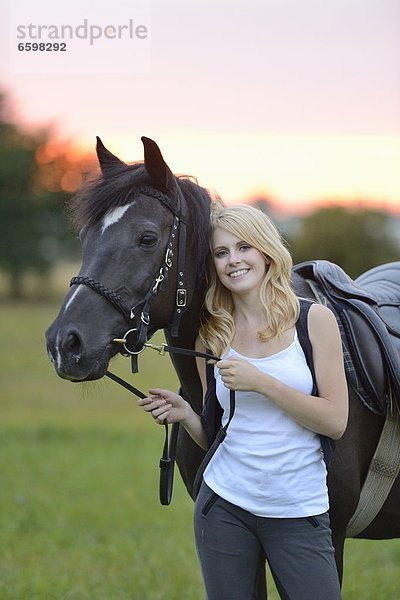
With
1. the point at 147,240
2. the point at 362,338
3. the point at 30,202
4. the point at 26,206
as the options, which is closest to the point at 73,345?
the point at 147,240

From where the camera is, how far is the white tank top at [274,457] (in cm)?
247

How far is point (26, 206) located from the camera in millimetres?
38000

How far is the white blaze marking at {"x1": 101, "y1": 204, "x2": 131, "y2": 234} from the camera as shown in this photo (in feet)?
8.61

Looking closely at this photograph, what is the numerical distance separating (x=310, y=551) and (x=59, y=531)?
4079 millimetres

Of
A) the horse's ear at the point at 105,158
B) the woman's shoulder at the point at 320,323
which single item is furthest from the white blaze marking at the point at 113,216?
the woman's shoulder at the point at 320,323

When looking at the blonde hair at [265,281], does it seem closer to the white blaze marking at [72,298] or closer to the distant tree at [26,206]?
the white blaze marking at [72,298]

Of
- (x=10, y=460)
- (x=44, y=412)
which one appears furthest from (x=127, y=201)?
(x=44, y=412)

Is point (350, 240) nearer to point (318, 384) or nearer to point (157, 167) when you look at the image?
point (157, 167)

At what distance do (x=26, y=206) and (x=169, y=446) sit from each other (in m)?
36.2

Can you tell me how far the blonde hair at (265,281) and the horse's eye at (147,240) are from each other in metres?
0.21

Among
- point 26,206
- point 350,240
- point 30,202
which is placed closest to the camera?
point 350,240

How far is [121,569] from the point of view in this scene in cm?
521

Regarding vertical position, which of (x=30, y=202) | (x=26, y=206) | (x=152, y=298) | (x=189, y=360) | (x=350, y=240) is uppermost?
(x=152, y=298)

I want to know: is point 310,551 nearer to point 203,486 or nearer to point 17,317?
point 203,486
